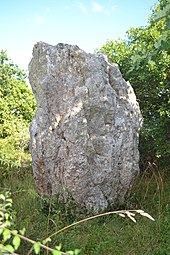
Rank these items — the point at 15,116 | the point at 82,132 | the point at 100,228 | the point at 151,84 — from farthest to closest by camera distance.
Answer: the point at 15,116
the point at 151,84
the point at 82,132
the point at 100,228

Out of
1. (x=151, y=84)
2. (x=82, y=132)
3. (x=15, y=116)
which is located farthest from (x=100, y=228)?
(x=15, y=116)

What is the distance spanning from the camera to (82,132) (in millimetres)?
4668

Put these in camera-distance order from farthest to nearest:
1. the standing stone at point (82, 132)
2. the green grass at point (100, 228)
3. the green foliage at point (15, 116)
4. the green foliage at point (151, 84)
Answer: the green foliage at point (15, 116)
the green foliage at point (151, 84)
the standing stone at point (82, 132)
the green grass at point (100, 228)

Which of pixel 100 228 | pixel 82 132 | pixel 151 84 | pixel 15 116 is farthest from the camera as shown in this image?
pixel 15 116

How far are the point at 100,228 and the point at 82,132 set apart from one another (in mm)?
1238

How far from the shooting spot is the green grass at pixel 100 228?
3830 mm

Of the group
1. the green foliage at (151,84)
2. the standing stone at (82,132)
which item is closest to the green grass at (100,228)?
the standing stone at (82,132)

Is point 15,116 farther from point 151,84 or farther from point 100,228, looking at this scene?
point 100,228

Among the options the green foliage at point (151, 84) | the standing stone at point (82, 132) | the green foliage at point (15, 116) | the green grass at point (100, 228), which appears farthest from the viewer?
the green foliage at point (15, 116)

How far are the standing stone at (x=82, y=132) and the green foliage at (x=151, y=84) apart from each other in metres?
1.98

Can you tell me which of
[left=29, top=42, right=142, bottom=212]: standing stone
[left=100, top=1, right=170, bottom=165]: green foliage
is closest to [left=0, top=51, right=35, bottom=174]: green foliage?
[left=100, top=1, right=170, bottom=165]: green foliage

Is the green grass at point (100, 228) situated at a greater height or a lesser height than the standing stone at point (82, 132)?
lesser

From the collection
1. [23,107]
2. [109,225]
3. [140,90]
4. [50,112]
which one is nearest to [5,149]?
[23,107]

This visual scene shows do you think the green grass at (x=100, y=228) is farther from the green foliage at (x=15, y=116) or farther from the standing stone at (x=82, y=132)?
the green foliage at (x=15, y=116)
